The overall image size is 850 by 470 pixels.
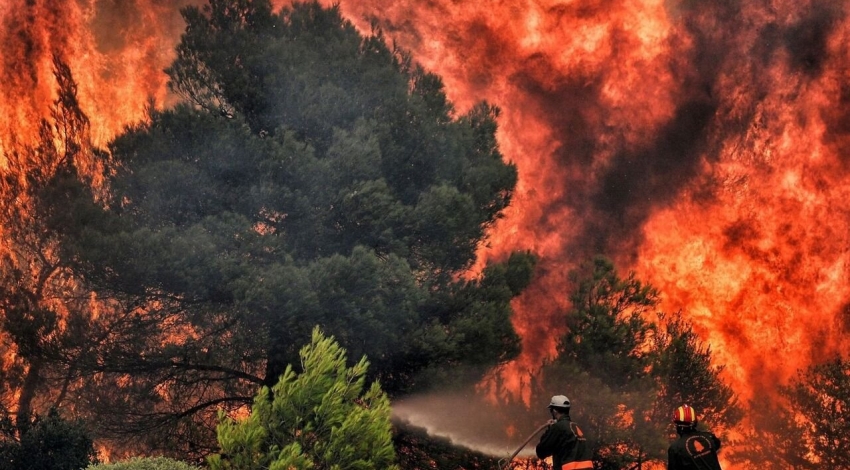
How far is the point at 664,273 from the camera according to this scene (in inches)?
1709

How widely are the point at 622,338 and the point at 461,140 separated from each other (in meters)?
8.03

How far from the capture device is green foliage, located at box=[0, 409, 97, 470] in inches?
867

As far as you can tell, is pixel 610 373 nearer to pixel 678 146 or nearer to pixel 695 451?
pixel 678 146

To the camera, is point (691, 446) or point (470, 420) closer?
point (691, 446)

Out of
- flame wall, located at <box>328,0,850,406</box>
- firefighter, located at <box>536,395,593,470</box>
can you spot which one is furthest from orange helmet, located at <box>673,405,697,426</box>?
flame wall, located at <box>328,0,850,406</box>

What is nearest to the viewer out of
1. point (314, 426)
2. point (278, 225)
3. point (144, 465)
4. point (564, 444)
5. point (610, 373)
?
point (564, 444)

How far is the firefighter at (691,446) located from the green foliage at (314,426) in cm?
406

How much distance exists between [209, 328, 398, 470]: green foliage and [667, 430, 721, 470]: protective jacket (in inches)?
159

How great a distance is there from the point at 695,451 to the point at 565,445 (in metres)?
1.79

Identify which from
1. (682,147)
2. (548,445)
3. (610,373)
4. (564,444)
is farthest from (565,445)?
(682,147)

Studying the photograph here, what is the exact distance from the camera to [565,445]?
14.2 metres

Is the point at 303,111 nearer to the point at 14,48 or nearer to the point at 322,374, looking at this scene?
the point at 322,374

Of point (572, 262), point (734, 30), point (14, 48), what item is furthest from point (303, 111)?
point (734, 30)

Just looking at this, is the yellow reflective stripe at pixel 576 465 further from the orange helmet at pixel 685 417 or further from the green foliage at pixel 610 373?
the green foliage at pixel 610 373
